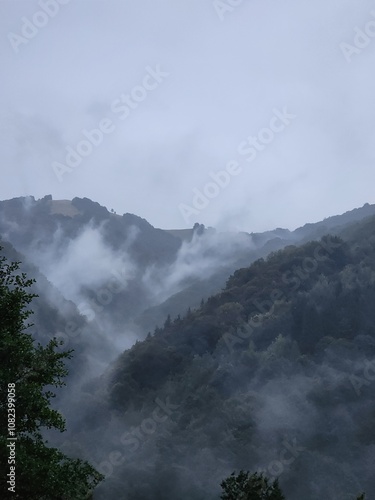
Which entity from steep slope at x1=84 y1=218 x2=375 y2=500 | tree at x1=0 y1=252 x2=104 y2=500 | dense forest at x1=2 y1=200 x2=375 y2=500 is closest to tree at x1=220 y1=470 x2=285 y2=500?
tree at x1=0 y1=252 x2=104 y2=500

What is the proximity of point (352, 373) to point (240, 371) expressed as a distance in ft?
127

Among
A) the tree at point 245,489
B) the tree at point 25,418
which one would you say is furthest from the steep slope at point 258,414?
the tree at point 25,418

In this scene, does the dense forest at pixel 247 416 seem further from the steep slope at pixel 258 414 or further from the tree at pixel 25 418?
the tree at pixel 25 418

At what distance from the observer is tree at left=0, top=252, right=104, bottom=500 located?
1772 cm

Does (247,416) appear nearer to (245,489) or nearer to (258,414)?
(258,414)

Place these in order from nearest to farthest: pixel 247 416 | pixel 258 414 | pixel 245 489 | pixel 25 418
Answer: pixel 25 418 → pixel 245 489 → pixel 247 416 → pixel 258 414

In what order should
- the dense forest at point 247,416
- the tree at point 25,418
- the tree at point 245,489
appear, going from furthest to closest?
the dense forest at point 247,416
the tree at point 245,489
the tree at point 25,418

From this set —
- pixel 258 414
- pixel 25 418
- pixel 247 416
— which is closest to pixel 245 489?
pixel 25 418

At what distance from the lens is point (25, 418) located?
64.7ft

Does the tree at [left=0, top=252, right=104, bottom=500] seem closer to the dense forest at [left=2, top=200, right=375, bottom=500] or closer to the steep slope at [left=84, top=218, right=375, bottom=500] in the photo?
the dense forest at [left=2, top=200, right=375, bottom=500]

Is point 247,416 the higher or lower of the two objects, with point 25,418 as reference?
higher

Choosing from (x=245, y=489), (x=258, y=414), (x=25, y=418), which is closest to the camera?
(x=25, y=418)

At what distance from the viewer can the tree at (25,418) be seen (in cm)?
1772

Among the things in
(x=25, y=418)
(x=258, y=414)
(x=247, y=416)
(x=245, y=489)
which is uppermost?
(x=247, y=416)
